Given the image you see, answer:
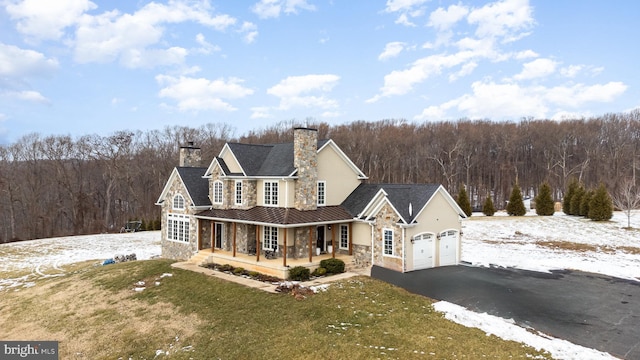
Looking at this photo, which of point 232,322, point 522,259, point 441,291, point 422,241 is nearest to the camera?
point 232,322

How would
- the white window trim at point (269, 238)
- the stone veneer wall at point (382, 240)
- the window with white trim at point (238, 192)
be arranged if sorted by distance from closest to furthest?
the stone veneer wall at point (382, 240), the white window trim at point (269, 238), the window with white trim at point (238, 192)

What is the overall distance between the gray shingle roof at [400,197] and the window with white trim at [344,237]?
39.5 inches

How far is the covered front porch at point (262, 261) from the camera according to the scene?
62.0ft

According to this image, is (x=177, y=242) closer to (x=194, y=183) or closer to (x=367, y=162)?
(x=194, y=183)

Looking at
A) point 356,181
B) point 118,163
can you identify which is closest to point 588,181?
point 356,181

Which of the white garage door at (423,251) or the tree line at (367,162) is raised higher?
the tree line at (367,162)

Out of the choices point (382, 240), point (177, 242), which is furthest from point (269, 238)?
point (177, 242)

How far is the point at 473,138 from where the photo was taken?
60812mm

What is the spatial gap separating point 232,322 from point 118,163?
158ft

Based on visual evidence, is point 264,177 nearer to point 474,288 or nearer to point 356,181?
point 356,181

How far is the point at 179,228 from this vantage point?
81.8 feet

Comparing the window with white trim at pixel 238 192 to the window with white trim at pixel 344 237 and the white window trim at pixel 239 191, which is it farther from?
the window with white trim at pixel 344 237

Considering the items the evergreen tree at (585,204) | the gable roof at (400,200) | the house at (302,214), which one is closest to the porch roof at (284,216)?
the house at (302,214)

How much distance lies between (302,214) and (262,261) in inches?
126
